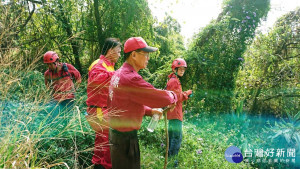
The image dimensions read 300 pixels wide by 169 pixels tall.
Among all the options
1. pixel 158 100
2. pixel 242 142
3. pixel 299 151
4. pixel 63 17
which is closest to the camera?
pixel 158 100

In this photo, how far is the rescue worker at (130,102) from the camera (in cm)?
221

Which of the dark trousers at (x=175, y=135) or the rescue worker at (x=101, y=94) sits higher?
the rescue worker at (x=101, y=94)

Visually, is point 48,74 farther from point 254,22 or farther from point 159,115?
point 254,22

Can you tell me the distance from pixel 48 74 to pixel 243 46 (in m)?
4.98

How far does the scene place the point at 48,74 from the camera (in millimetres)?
4480

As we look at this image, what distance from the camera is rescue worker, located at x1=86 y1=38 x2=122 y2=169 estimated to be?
297 cm

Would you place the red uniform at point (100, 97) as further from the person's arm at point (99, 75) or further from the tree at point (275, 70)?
the tree at point (275, 70)

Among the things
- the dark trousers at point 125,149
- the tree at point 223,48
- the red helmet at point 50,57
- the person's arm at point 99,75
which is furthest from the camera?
the tree at point 223,48

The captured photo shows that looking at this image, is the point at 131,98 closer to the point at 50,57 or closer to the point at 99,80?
the point at 99,80

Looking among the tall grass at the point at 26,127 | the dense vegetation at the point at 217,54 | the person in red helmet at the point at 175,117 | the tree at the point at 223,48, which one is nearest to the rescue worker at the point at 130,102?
the tall grass at the point at 26,127

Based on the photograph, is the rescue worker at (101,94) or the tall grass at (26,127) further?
the rescue worker at (101,94)

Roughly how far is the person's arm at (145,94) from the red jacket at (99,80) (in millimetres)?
809

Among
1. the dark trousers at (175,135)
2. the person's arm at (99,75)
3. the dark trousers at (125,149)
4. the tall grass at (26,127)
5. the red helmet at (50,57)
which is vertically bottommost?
the dark trousers at (175,135)

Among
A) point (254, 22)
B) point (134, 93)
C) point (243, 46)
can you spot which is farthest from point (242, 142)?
point (134, 93)
